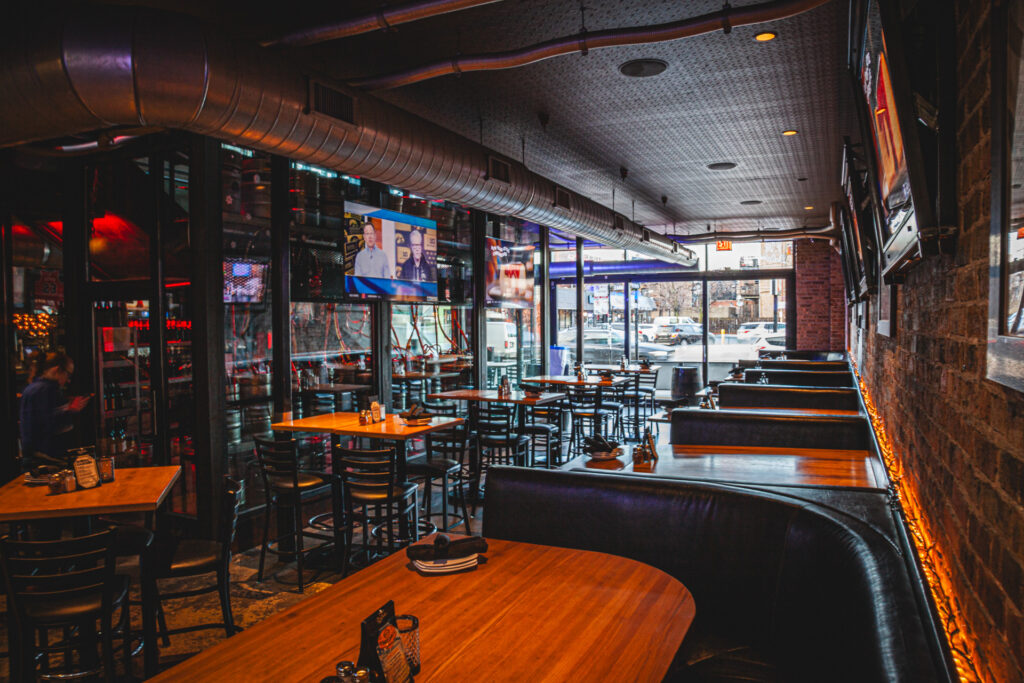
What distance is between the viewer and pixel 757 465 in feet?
10.9

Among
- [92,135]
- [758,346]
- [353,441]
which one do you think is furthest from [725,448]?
[758,346]

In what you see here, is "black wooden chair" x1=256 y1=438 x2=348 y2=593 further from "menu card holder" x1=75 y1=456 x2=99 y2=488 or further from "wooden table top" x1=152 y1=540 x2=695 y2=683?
"wooden table top" x1=152 y1=540 x2=695 y2=683

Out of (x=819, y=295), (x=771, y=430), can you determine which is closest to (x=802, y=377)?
(x=771, y=430)

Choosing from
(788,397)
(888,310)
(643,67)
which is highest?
(643,67)

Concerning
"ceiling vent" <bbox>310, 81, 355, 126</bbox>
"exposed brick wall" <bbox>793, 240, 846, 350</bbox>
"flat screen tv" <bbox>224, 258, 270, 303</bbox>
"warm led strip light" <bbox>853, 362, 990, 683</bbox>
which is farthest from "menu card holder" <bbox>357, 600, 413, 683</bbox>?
"exposed brick wall" <bbox>793, 240, 846, 350</bbox>

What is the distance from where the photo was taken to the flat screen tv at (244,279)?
4.74 metres

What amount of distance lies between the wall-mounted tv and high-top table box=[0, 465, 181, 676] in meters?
3.02

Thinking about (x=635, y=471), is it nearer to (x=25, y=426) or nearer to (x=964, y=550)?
(x=964, y=550)

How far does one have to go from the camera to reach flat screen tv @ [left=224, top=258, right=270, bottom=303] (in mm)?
4738

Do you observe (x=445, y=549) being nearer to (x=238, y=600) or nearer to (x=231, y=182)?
(x=238, y=600)

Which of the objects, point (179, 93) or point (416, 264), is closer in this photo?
point (179, 93)

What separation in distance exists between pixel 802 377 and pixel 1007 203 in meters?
7.31

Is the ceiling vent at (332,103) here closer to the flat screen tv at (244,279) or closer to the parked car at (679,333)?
the flat screen tv at (244,279)

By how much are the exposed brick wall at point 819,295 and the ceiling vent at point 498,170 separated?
369 inches
